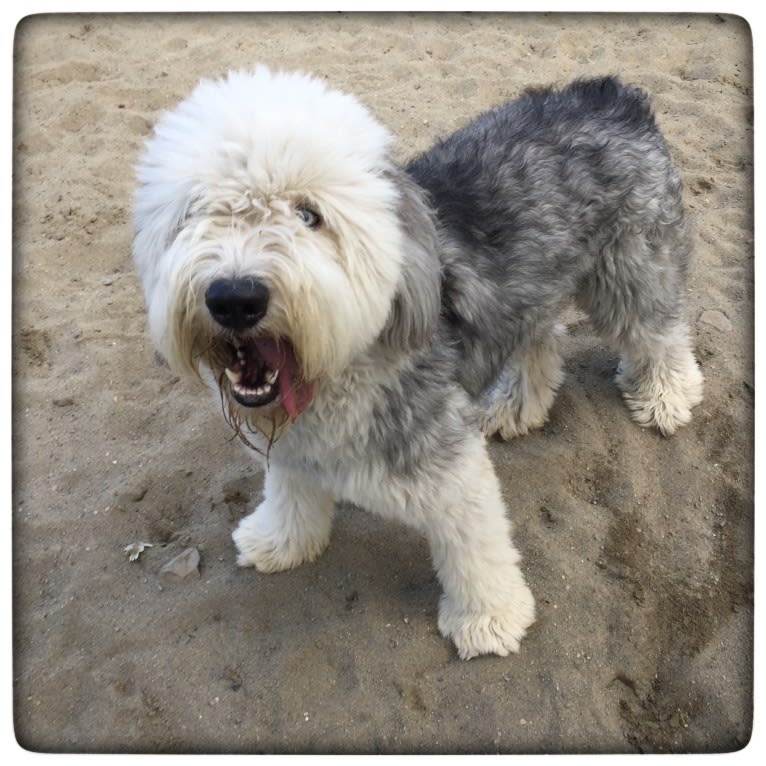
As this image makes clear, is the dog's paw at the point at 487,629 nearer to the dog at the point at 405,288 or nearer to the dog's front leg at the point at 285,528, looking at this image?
the dog at the point at 405,288

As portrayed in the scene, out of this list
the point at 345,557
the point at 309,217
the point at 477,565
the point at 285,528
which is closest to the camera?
the point at 309,217

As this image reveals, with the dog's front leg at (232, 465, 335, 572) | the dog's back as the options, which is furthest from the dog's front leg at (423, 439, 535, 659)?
the dog's front leg at (232, 465, 335, 572)

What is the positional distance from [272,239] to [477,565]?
166 cm

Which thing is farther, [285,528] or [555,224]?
[285,528]

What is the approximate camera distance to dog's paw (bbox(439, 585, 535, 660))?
116 inches

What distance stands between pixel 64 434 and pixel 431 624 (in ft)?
7.67

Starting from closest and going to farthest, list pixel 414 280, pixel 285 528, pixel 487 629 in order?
pixel 414 280 < pixel 487 629 < pixel 285 528

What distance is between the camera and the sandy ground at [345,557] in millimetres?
2832

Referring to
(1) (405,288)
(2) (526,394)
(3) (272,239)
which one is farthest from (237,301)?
(2) (526,394)

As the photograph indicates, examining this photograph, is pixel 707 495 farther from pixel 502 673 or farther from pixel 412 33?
pixel 412 33

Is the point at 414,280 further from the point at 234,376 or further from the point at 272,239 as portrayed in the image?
the point at 234,376

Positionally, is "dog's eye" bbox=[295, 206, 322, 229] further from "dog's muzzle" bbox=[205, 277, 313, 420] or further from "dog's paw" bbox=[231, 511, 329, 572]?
"dog's paw" bbox=[231, 511, 329, 572]

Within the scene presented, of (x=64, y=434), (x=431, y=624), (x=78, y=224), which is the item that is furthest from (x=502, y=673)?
(x=78, y=224)

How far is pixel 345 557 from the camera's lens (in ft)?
11.1
